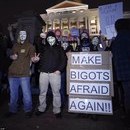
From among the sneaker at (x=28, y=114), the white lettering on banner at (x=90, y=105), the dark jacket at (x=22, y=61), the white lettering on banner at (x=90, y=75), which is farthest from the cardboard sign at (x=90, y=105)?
the dark jacket at (x=22, y=61)

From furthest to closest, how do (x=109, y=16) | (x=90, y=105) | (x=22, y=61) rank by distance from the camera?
(x=109, y=16)
(x=22, y=61)
(x=90, y=105)

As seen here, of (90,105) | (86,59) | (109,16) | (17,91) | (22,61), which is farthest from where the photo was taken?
(109,16)

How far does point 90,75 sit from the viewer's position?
271 inches

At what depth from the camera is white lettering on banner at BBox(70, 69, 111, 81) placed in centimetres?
678

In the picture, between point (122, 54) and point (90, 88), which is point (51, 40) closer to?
point (90, 88)

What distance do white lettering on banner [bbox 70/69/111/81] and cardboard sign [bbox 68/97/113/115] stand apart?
433 millimetres

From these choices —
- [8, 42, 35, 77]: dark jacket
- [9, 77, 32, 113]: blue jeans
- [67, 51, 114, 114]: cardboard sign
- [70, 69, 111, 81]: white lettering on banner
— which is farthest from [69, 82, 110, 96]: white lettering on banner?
[8, 42, 35, 77]: dark jacket

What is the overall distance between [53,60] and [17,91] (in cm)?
108

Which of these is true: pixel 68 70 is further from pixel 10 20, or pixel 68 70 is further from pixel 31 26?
pixel 10 20

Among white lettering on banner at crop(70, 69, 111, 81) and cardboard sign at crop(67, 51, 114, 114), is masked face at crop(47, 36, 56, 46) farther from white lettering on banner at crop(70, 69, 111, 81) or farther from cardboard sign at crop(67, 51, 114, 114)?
white lettering on banner at crop(70, 69, 111, 81)

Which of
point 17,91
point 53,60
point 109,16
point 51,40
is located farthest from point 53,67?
point 109,16

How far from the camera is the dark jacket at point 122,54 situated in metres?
6.30

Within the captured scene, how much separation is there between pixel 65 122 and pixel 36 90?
8.92ft

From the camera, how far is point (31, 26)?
31.0 ft
